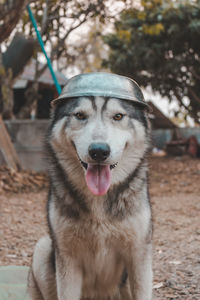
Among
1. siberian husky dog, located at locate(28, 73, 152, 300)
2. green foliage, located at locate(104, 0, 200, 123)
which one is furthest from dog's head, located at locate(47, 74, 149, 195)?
green foliage, located at locate(104, 0, 200, 123)

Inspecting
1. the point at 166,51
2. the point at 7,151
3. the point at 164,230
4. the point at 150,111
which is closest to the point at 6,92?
the point at 7,151

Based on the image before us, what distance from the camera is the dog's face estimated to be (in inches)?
86.2

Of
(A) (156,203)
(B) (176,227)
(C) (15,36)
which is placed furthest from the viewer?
(C) (15,36)

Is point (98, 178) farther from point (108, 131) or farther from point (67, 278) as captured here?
point (67, 278)

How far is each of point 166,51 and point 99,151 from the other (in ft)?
31.8

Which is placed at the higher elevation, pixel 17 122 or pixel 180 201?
pixel 17 122

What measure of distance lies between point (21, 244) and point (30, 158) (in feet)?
14.7

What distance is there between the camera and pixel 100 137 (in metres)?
2.18

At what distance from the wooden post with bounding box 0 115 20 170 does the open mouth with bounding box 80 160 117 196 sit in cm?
590

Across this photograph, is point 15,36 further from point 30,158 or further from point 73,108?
point 73,108

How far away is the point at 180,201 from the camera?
711 centimetres

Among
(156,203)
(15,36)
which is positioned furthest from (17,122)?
(156,203)

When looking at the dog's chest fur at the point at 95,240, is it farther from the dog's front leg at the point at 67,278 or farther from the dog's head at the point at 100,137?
the dog's head at the point at 100,137

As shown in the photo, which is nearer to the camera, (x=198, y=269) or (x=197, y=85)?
(x=198, y=269)
